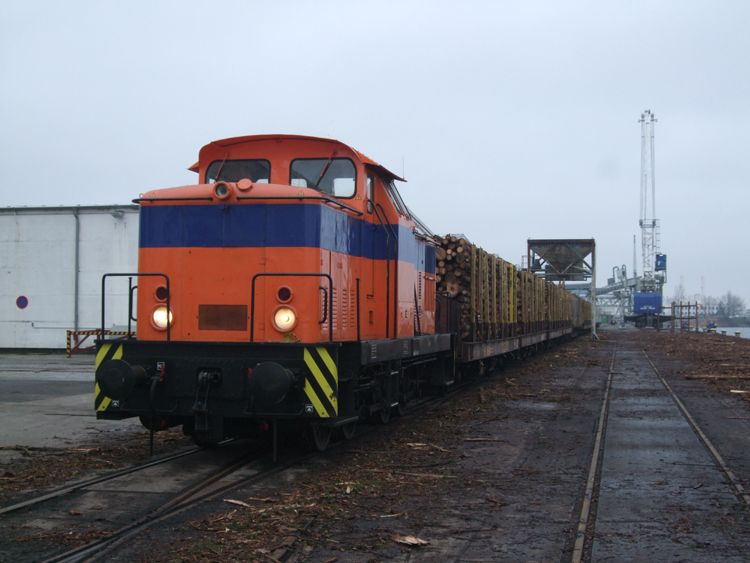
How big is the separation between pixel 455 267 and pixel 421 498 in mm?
9569

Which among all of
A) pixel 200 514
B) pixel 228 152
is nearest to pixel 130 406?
pixel 200 514

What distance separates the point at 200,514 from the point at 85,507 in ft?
3.13

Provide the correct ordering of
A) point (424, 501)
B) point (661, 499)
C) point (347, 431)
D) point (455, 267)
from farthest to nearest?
point (455, 267)
point (347, 431)
point (661, 499)
point (424, 501)

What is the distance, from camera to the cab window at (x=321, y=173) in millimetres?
7652

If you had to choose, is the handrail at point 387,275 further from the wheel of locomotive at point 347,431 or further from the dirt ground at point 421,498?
the dirt ground at point 421,498

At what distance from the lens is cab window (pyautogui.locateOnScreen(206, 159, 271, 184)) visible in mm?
7684

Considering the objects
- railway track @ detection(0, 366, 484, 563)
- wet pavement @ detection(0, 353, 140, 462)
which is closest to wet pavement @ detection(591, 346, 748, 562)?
railway track @ detection(0, 366, 484, 563)

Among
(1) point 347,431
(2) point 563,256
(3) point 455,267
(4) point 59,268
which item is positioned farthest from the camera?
(2) point 563,256

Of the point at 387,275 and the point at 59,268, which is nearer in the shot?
the point at 387,275

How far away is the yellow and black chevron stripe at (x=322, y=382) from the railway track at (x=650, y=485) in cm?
236

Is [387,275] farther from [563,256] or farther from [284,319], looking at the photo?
[563,256]

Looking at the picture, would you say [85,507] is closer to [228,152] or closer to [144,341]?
[144,341]

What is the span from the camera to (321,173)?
7.66 metres

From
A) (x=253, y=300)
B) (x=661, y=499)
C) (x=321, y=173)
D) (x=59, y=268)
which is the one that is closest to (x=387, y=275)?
(x=321, y=173)
